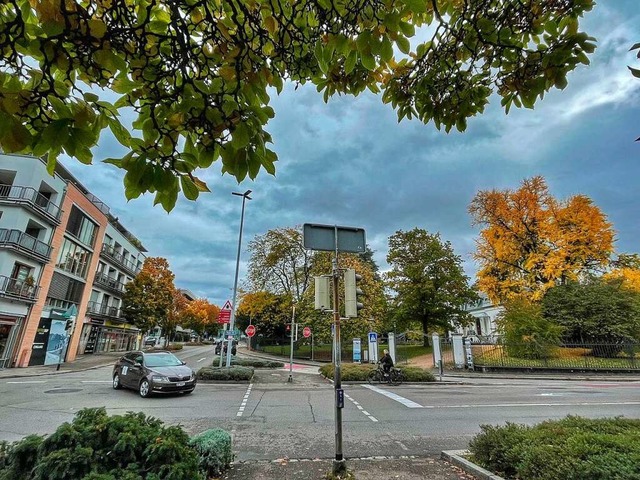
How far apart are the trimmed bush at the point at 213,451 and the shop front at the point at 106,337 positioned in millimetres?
32778

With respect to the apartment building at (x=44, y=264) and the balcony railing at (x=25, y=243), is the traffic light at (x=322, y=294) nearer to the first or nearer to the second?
the apartment building at (x=44, y=264)

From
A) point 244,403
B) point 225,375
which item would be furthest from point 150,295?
point 244,403

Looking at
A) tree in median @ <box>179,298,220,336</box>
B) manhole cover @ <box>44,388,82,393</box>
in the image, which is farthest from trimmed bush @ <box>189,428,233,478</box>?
tree in median @ <box>179,298,220,336</box>

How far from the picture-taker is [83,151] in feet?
5.44

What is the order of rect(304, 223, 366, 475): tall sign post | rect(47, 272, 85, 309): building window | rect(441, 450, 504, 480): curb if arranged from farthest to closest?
rect(47, 272, 85, 309): building window, rect(304, 223, 366, 475): tall sign post, rect(441, 450, 504, 480): curb

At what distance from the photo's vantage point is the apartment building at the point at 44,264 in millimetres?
20250

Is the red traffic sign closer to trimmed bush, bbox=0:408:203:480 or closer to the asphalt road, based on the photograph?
the asphalt road

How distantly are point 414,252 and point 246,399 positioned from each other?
23.9 meters

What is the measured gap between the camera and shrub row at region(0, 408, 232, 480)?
293 centimetres

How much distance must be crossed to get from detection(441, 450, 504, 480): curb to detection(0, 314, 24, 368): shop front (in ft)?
81.4

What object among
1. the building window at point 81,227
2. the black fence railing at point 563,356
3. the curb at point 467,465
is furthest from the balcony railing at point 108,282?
the curb at point 467,465

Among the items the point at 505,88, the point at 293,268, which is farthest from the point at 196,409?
the point at 293,268

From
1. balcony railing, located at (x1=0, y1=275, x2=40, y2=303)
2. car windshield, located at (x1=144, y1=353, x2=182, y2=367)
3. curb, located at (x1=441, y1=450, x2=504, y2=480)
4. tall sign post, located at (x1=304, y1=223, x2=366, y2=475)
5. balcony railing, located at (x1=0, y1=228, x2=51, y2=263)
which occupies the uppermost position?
balcony railing, located at (x1=0, y1=228, x2=51, y2=263)

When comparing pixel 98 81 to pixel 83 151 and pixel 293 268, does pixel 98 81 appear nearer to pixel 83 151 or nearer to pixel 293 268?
pixel 83 151
